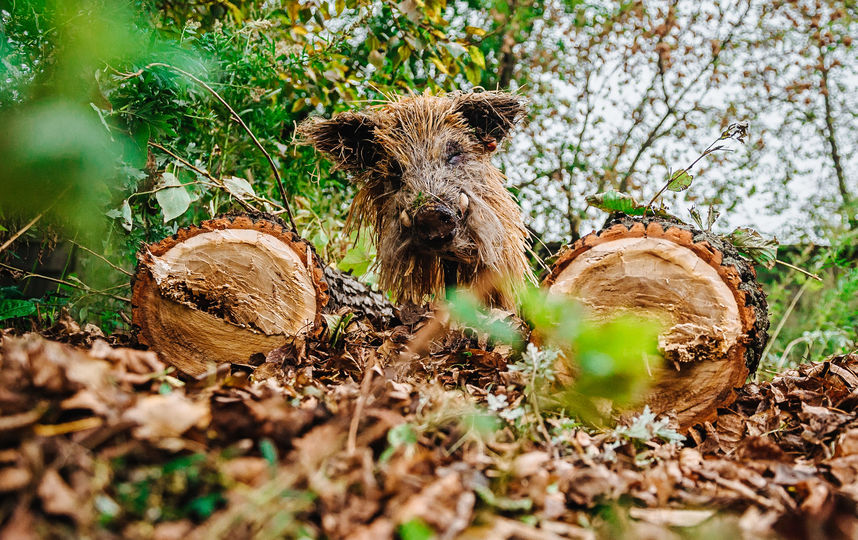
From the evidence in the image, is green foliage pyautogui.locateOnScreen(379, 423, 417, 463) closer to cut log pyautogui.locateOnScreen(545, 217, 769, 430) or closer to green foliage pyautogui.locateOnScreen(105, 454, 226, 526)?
green foliage pyautogui.locateOnScreen(105, 454, 226, 526)

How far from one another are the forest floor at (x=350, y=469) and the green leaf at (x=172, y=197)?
3.86 feet

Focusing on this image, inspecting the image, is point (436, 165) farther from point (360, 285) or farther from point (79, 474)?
point (79, 474)

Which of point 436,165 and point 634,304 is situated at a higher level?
point 436,165

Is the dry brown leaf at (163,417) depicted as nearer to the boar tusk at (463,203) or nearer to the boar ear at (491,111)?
the boar tusk at (463,203)

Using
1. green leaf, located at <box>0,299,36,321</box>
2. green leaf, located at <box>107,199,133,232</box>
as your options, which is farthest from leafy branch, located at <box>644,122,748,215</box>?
green leaf, located at <box>0,299,36,321</box>

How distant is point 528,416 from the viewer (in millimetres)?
1268

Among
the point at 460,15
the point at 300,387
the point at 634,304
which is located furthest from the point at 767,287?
the point at 300,387

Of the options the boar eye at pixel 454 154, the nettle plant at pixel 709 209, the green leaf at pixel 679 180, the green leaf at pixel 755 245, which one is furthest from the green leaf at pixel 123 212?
the green leaf at pixel 755 245

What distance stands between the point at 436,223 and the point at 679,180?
897 millimetres

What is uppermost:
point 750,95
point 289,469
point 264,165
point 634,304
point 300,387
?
point 750,95

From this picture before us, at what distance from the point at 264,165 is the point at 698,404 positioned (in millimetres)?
2764

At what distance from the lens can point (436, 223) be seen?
1839mm

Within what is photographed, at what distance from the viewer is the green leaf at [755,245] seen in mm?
1839

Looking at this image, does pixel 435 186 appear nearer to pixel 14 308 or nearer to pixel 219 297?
pixel 219 297
